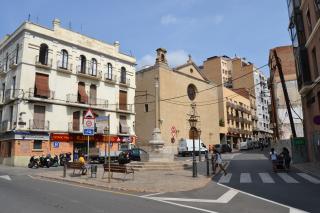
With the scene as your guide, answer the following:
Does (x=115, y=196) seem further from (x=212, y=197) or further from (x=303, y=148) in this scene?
(x=303, y=148)

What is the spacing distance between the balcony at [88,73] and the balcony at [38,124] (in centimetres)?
694

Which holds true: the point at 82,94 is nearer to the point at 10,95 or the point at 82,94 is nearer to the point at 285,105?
the point at 10,95

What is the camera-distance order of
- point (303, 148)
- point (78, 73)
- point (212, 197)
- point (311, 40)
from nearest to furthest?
point (212, 197) → point (311, 40) → point (303, 148) → point (78, 73)

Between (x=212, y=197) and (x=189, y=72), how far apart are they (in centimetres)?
4720

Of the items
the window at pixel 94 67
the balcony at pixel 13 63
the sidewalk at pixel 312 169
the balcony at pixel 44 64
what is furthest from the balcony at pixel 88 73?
the sidewalk at pixel 312 169

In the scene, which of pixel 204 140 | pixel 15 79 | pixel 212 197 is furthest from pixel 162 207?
pixel 204 140

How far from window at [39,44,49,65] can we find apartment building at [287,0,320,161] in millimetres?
24078

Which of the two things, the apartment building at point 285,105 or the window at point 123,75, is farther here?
the apartment building at point 285,105

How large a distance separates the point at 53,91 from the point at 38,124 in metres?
3.90

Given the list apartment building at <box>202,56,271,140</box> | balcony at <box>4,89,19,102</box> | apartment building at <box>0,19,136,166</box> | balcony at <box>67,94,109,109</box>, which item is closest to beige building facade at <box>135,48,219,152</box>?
apartment building at <box>0,19,136,166</box>

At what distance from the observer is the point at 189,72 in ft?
186

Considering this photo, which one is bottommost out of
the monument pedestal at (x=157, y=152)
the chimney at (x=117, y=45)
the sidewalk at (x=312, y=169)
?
the sidewalk at (x=312, y=169)

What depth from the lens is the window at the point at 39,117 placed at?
1245 inches

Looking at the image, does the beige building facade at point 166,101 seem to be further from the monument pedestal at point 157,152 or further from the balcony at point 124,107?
the monument pedestal at point 157,152
